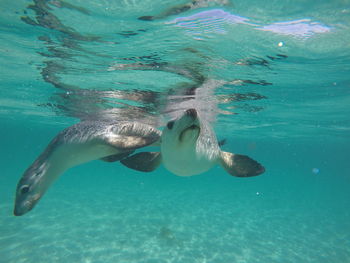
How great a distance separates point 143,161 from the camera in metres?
5.55

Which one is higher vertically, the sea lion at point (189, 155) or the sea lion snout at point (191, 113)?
the sea lion snout at point (191, 113)

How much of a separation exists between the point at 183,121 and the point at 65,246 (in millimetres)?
10384

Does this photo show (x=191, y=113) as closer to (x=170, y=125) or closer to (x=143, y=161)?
(x=170, y=125)

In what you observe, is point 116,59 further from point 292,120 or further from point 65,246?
point 292,120

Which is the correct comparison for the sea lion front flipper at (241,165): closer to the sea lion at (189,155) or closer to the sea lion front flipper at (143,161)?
the sea lion at (189,155)

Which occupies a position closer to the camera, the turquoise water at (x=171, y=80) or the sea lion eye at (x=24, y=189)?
the sea lion eye at (x=24, y=189)

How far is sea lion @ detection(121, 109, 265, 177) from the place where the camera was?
316cm

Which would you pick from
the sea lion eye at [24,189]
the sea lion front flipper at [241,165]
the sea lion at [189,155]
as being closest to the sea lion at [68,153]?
the sea lion eye at [24,189]

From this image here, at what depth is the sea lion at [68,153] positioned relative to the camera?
380 cm

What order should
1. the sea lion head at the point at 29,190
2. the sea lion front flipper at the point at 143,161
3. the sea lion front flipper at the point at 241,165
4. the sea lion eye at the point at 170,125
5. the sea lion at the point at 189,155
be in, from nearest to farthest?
the sea lion at the point at 189,155, the sea lion eye at the point at 170,125, the sea lion head at the point at 29,190, the sea lion front flipper at the point at 241,165, the sea lion front flipper at the point at 143,161

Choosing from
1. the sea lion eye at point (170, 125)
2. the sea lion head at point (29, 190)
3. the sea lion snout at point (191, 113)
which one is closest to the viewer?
the sea lion snout at point (191, 113)

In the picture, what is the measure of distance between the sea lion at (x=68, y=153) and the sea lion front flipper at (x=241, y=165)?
1801mm

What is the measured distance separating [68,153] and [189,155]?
226 centimetres

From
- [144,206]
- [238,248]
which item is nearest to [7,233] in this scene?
[144,206]
